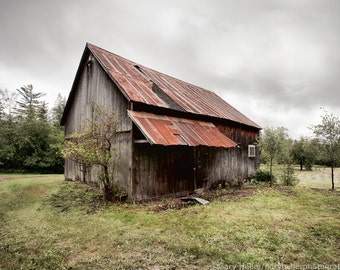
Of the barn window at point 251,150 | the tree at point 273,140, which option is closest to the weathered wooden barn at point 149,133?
the tree at point 273,140

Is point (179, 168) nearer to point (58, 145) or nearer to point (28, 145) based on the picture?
point (58, 145)

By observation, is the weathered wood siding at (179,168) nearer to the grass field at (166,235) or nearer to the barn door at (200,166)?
the barn door at (200,166)

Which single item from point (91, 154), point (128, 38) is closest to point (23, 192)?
point (91, 154)

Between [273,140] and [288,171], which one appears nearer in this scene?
[273,140]

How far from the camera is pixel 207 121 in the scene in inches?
557

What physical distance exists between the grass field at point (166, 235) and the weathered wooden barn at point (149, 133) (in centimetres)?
145

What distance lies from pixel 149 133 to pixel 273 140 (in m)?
9.80

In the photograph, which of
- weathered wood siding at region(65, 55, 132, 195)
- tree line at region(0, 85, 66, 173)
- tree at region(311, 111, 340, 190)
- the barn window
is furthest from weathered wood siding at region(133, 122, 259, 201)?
tree line at region(0, 85, 66, 173)

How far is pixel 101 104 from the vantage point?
11.7 m

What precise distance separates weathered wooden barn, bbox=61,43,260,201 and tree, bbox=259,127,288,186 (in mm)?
2684

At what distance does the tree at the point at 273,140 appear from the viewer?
1416 centimetres

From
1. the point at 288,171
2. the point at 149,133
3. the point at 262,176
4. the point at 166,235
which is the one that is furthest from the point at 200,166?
the point at 262,176

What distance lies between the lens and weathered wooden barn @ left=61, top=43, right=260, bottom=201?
373 inches

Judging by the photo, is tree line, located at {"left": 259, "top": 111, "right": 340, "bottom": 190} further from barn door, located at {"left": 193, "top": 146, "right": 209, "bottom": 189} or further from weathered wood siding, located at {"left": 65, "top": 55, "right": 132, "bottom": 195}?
weathered wood siding, located at {"left": 65, "top": 55, "right": 132, "bottom": 195}
